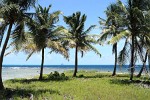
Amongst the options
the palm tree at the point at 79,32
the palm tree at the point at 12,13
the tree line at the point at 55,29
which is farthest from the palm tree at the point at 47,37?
the palm tree at the point at 12,13

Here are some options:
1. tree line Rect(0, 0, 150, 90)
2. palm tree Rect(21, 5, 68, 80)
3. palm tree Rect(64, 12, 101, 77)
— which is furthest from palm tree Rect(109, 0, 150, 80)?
palm tree Rect(64, 12, 101, 77)

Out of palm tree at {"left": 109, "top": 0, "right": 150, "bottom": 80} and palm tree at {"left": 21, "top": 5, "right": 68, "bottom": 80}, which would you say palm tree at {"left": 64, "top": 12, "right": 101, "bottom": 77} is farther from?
palm tree at {"left": 109, "top": 0, "right": 150, "bottom": 80}

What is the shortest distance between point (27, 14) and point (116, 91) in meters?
7.87

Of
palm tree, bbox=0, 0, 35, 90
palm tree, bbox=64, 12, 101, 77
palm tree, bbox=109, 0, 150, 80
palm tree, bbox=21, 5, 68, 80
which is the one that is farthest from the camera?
palm tree, bbox=64, 12, 101, 77

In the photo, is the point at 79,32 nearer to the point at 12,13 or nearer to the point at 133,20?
the point at 133,20

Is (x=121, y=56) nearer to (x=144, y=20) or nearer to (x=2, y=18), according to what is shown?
(x=144, y=20)

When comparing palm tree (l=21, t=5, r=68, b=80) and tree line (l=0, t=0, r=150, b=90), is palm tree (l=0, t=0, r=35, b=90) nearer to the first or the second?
tree line (l=0, t=0, r=150, b=90)

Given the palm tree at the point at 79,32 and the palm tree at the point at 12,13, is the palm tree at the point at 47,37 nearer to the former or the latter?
the palm tree at the point at 79,32

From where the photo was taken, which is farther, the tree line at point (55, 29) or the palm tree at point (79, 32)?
the palm tree at point (79, 32)

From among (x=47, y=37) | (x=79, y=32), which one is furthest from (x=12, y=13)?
(x=79, y=32)

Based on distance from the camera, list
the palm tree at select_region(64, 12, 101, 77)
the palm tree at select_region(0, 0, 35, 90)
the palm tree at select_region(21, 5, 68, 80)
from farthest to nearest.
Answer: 1. the palm tree at select_region(64, 12, 101, 77)
2. the palm tree at select_region(21, 5, 68, 80)
3. the palm tree at select_region(0, 0, 35, 90)

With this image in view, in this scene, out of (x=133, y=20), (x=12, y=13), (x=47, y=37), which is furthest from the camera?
(x=47, y=37)

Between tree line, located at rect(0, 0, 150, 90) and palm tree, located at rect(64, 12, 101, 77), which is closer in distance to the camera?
tree line, located at rect(0, 0, 150, 90)

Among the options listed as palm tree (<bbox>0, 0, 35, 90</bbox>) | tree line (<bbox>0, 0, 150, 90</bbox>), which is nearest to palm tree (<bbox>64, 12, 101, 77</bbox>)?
tree line (<bbox>0, 0, 150, 90</bbox>)
